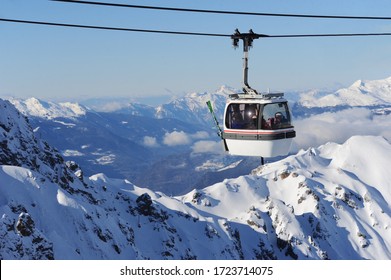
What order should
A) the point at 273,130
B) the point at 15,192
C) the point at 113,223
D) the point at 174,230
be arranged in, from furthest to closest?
1. the point at 174,230
2. the point at 113,223
3. the point at 15,192
4. the point at 273,130

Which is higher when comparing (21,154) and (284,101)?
(284,101)

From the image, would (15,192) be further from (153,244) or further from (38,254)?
(153,244)

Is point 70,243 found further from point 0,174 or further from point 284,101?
point 284,101

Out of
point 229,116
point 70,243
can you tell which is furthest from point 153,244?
point 229,116

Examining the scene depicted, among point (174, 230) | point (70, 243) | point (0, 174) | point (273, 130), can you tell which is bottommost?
point (174, 230)

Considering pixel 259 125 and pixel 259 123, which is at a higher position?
pixel 259 123
